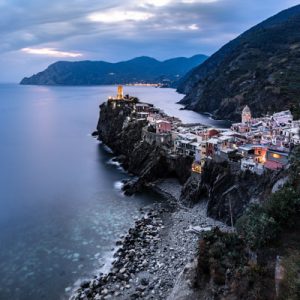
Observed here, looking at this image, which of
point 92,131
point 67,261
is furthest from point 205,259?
point 92,131

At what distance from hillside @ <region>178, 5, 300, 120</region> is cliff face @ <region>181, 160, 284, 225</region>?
2276 inches

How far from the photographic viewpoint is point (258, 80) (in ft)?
407

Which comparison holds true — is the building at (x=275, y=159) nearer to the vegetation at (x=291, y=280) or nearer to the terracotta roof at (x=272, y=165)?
the terracotta roof at (x=272, y=165)

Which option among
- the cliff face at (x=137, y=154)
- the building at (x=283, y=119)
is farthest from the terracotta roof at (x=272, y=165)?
the building at (x=283, y=119)

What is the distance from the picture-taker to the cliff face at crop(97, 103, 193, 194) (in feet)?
174

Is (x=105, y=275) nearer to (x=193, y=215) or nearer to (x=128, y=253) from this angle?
(x=128, y=253)

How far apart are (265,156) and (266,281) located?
2250cm

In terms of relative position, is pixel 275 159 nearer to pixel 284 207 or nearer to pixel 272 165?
pixel 272 165

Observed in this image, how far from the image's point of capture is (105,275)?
102 ft

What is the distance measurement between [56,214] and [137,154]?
21.1 metres

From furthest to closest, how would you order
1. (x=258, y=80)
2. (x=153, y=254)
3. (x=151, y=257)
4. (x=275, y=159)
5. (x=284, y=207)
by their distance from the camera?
(x=258, y=80) < (x=275, y=159) < (x=153, y=254) < (x=151, y=257) < (x=284, y=207)

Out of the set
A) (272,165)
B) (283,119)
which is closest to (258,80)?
(283,119)

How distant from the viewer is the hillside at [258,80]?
109 metres

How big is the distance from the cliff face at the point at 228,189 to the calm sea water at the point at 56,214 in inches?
279
